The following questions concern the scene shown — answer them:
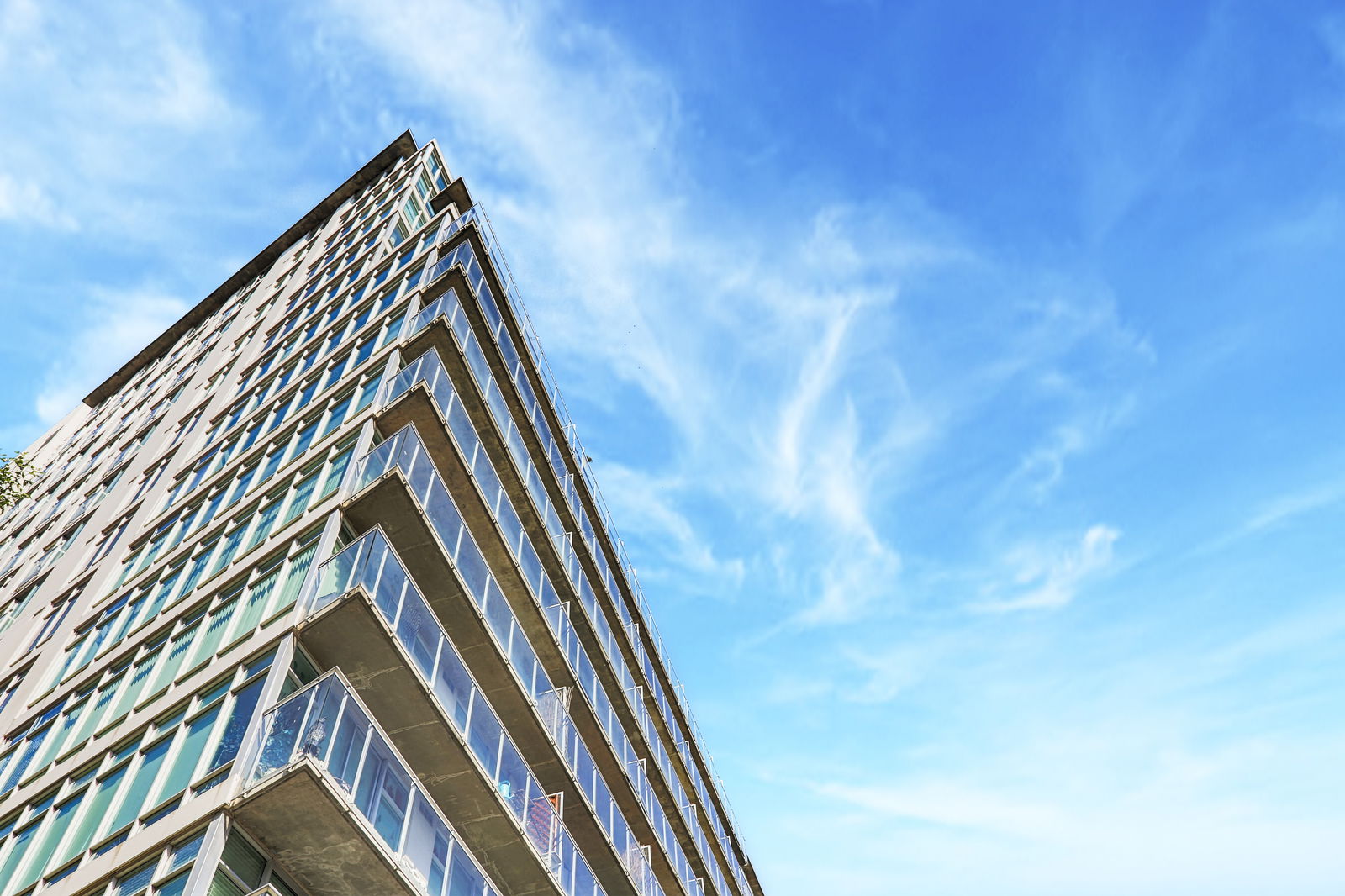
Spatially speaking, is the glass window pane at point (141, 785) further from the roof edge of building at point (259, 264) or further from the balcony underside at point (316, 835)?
the roof edge of building at point (259, 264)

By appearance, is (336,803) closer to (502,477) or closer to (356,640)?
(356,640)

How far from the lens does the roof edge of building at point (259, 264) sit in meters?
43.1

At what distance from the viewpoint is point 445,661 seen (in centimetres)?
1557

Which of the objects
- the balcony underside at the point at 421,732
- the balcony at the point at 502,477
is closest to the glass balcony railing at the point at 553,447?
the balcony at the point at 502,477

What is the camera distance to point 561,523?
25.9 metres

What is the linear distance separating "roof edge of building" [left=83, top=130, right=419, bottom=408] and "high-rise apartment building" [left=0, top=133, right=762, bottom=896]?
1007 cm

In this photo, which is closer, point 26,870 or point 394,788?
point 394,788

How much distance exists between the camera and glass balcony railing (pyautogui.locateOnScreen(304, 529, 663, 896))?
14516mm

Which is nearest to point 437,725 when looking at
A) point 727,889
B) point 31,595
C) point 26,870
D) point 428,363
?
point 26,870

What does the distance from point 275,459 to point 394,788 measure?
1101 centimetres

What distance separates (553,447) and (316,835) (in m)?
16.0

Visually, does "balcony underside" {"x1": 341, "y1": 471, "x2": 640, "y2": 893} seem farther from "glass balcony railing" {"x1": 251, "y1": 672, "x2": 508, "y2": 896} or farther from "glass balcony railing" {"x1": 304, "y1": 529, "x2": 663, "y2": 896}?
"glass balcony railing" {"x1": 251, "y1": 672, "x2": 508, "y2": 896}

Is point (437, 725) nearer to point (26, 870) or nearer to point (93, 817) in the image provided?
→ point (93, 817)

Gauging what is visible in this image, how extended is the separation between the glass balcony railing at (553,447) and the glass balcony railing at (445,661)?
6.91 m
